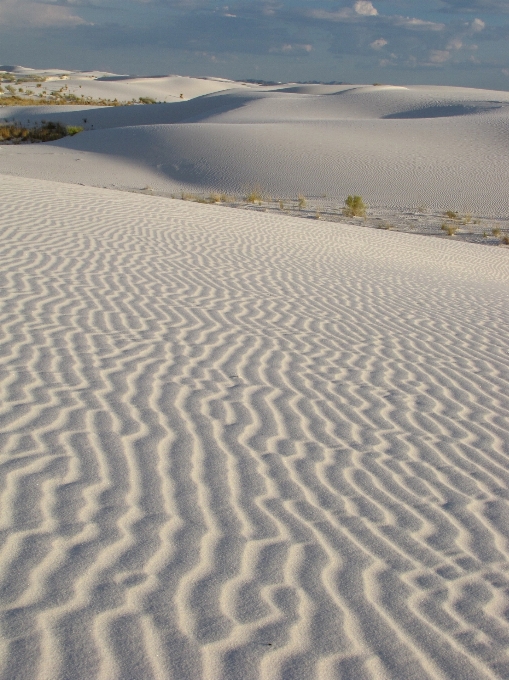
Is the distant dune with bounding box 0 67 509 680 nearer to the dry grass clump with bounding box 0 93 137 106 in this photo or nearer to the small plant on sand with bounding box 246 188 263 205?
the small plant on sand with bounding box 246 188 263 205

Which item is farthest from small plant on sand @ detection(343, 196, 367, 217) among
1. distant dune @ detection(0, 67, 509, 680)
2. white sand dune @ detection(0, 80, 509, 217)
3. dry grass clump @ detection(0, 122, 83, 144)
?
dry grass clump @ detection(0, 122, 83, 144)

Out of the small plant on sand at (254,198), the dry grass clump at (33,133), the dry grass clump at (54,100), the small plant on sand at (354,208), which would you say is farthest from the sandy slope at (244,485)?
the dry grass clump at (54,100)

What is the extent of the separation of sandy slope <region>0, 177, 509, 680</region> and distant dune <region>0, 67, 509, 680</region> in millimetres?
13

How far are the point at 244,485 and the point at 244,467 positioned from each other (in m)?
0.22

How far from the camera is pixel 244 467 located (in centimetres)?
397

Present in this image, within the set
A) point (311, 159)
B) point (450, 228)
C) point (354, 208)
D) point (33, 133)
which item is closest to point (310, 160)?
point (311, 159)

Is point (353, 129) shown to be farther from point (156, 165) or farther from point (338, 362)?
point (338, 362)

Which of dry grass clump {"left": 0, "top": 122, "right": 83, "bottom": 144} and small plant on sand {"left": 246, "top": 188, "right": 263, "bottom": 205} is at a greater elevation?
dry grass clump {"left": 0, "top": 122, "right": 83, "bottom": 144}

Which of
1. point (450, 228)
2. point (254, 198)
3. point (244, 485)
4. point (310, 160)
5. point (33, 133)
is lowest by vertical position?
point (244, 485)

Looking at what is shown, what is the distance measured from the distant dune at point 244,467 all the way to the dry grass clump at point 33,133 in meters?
25.4

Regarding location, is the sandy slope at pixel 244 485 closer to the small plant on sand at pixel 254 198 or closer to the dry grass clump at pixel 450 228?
the dry grass clump at pixel 450 228

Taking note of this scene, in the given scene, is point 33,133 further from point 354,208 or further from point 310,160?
point 354,208

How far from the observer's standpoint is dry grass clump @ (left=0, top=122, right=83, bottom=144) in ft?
112

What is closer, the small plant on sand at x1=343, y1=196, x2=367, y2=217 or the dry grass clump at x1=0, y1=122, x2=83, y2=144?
the small plant on sand at x1=343, y1=196, x2=367, y2=217
